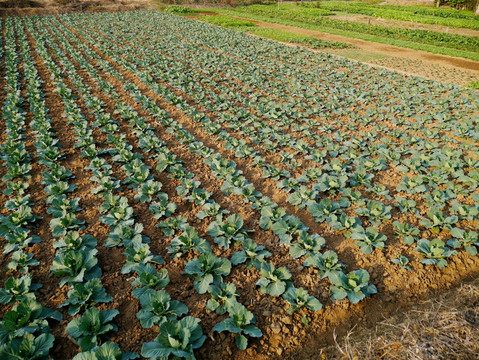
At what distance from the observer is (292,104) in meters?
10.5

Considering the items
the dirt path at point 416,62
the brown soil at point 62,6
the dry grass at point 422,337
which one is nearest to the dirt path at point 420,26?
the dirt path at point 416,62

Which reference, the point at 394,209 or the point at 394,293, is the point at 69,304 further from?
the point at 394,209

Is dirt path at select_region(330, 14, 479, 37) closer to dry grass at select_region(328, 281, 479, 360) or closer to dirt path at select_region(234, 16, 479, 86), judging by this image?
dirt path at select_region(234, 16, 479, 86)

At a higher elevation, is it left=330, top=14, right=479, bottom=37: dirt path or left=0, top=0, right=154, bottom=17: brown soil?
left=0, top=0, right=154, bottom=17: brown soil

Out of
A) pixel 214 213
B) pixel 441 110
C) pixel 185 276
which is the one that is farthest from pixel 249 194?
pixel 441 110

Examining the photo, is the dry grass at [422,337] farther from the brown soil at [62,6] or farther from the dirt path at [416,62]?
the brown soil at [62,6]

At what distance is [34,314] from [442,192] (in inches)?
289

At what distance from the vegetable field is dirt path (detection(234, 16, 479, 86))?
5.52 meters

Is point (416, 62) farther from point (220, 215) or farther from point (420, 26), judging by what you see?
point (220, 215)

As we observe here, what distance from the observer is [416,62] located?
18.1 m

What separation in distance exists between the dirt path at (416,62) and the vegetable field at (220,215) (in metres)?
5.52

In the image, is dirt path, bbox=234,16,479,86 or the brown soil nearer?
dirt path, bbox=234,16,479,86

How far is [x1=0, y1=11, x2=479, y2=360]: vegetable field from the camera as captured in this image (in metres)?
3.33

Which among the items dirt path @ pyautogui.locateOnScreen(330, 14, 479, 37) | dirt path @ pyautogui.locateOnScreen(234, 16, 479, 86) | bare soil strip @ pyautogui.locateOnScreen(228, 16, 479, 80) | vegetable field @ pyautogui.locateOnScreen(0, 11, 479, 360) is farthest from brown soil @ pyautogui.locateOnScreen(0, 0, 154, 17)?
dirt path @ pyautogui.locateOnScreen(234, 16, 479, 86)
